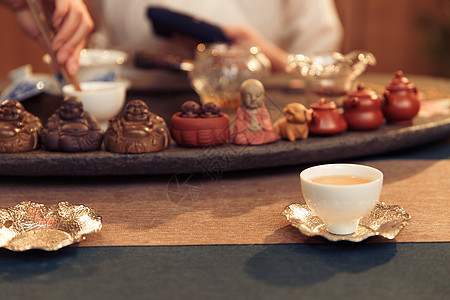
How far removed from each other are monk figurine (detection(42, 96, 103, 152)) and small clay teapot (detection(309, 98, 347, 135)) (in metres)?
0.45

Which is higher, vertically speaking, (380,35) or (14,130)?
(14,130)

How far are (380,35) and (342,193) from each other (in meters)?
3.36

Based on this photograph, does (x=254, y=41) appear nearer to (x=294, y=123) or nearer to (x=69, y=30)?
(x=69, y=30)

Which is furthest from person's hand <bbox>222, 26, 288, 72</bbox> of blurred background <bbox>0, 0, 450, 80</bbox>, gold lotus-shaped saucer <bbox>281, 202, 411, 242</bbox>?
Answer: blurred background <bbox>0, 0, 450, 80</bbox>

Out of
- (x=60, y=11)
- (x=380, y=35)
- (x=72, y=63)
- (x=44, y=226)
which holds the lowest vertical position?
(x=380, y=35)

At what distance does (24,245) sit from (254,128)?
0.53 metres

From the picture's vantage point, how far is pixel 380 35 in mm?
3893

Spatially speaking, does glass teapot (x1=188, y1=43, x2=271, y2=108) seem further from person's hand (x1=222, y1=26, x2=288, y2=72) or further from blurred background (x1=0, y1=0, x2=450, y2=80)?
blurred background (x1=0, y1=0, x2=450, y2=80)

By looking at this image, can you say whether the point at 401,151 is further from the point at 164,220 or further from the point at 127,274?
the point at 127,274

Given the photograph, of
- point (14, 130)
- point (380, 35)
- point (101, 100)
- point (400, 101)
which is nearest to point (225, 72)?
point (101, 100)

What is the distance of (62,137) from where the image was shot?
1.09 m

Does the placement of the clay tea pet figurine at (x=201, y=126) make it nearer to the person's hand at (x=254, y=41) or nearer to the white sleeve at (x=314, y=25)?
the person's hand at (x=254, y=41)

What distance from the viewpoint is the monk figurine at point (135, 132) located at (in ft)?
3.51

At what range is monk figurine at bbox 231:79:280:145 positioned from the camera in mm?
1130
